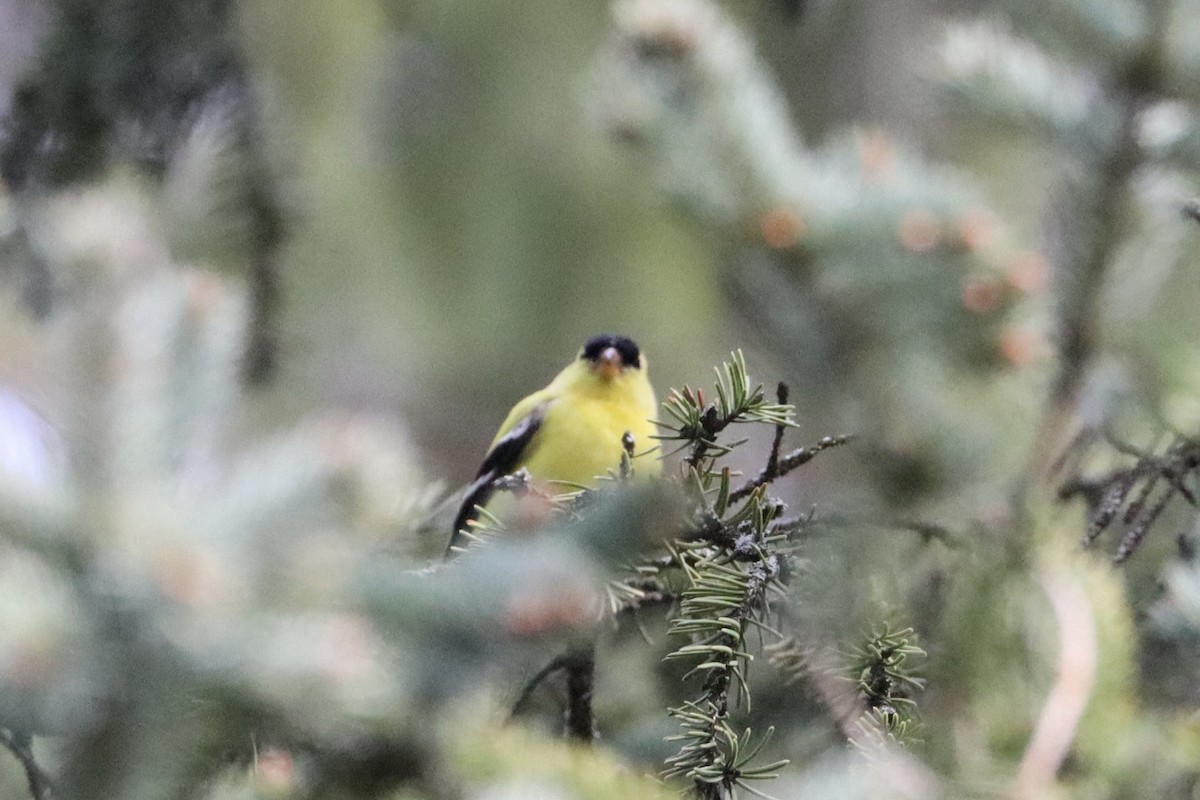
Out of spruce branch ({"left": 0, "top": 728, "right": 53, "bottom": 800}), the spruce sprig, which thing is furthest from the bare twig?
spruce branch ({"left": 0, "top": 728, "right": 53, "bottom": 800})

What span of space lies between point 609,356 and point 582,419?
5.0 inches

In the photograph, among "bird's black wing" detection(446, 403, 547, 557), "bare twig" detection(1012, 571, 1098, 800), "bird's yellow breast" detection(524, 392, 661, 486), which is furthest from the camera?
"bird's black wing" detection(446, 403, 547, 557)

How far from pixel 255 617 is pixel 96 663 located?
10 centimetres

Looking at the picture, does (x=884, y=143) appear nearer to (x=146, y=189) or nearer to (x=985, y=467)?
(x=985, y=467)

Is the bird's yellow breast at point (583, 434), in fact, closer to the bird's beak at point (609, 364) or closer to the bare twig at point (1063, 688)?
the bird's beak at point (609, 364)

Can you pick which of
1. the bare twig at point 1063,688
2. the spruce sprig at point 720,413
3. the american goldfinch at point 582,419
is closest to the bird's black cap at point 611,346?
the american goldfinch at point 582,419

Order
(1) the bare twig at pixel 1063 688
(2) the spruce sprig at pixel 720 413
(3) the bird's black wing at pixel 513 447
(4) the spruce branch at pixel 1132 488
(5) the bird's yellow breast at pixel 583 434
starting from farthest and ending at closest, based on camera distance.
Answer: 1. (3) the bird's black wing at pixel 513 447
2. (5) the bird's yellow breast at pixel 583 434
3. (4) the spruce branch at pixel 1132 488
4. (2) the spruce sprig at pixel 720 413
5. (1) the bare twig at pixel 1063 688

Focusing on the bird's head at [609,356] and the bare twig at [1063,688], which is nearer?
the bare twig at [1063,688]

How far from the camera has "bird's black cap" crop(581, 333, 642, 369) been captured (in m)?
1.74

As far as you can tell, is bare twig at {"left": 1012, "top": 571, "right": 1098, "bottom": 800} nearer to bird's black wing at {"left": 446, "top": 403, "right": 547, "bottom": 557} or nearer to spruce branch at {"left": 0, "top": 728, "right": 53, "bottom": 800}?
spruce branch at {"left": 0, "top": 728, "right": 53, "bottom": 800}

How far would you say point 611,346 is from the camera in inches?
68.4

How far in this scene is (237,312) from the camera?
855mm

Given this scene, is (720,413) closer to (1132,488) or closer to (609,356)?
(1132,488)

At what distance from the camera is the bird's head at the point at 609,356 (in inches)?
67.7
